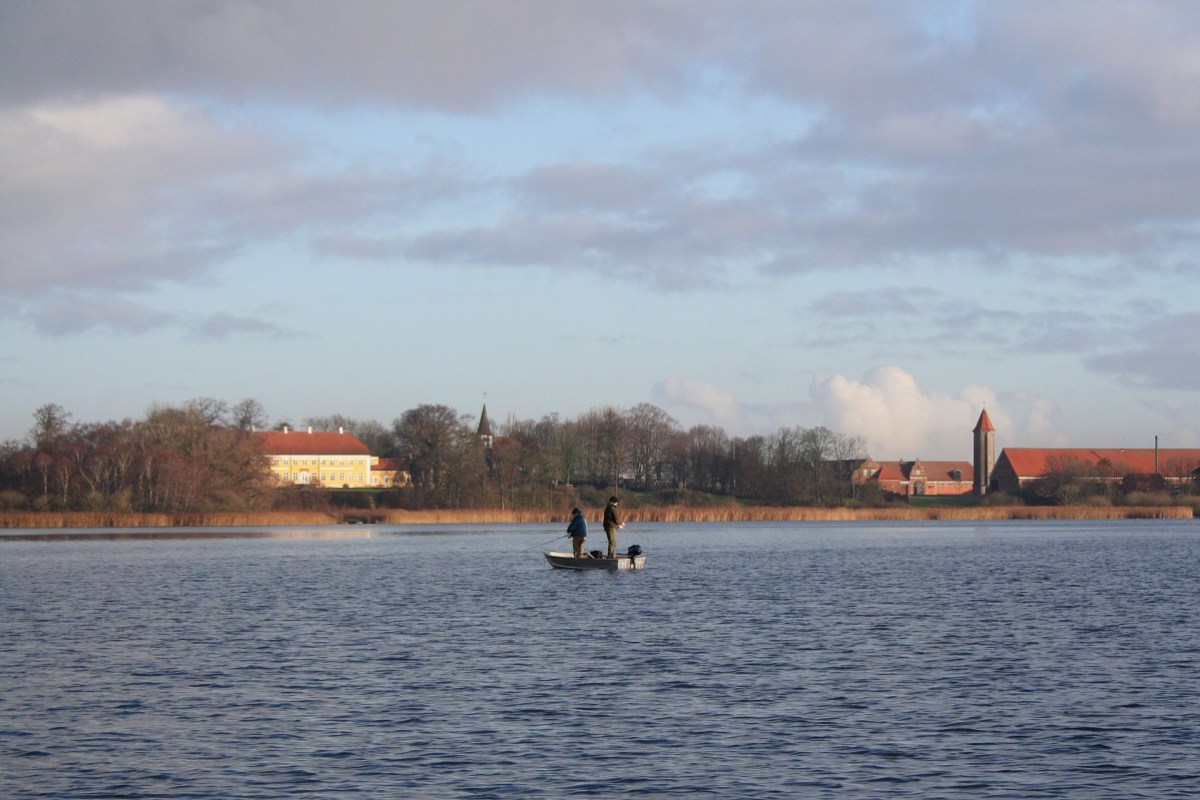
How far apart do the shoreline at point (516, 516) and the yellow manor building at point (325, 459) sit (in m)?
67.1

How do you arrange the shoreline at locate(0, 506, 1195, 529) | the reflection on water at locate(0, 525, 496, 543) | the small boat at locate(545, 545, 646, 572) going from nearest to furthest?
the small boat at locate(545, 545, 646, 572)
the reflection on water at locate(0, 525, 496, 543)
the shoreline at locate(0, 506, 1195, 529)

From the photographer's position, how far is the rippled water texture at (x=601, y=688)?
41.6 ft

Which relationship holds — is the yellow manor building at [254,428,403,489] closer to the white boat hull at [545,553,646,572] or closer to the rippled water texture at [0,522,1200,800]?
the white boat hull at [545,553,646,572]

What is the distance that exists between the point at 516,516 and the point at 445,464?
18.0 meters

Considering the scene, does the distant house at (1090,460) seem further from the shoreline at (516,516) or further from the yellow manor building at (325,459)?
the yellow manor building at (325,459)

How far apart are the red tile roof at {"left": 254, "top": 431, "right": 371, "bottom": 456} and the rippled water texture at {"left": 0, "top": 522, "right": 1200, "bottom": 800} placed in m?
132

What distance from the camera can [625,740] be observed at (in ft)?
46.8

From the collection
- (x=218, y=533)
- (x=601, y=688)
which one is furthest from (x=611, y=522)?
(x=218, y=533)

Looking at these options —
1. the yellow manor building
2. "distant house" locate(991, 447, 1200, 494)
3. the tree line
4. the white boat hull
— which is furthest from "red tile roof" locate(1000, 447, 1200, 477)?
the white boat hull

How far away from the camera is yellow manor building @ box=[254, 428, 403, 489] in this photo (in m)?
167

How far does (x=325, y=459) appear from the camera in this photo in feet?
A: 553

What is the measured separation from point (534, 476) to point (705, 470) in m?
26.3

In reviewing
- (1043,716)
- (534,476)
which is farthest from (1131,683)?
(534,476)

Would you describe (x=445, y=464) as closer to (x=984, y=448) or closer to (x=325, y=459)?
(x=325, y=459)
